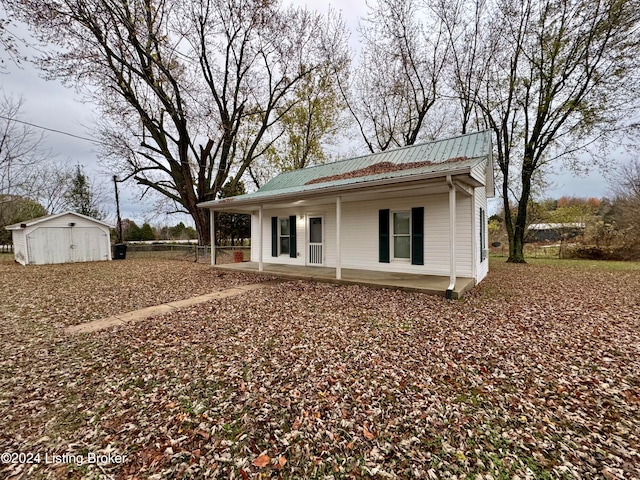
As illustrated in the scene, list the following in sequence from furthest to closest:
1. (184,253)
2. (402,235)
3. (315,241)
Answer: (184,253), (315,241), (402,235)

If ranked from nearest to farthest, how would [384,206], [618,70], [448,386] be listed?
1. [448,386]
2. [384,206]
3. [618,70]

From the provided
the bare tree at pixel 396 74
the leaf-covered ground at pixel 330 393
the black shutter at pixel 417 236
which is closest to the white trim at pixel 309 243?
the black shutter at pixel 417 236

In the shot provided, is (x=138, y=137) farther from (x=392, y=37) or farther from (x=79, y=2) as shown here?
(x=392, y=37)

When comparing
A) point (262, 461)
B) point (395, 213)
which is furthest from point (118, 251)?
point (262, 461)

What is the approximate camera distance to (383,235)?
8.55 metres

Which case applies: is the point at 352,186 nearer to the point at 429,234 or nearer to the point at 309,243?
the point at 429,234

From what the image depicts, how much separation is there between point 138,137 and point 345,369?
17625mm

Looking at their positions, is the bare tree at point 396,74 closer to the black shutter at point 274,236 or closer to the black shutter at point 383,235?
the black shutter at point 383,235

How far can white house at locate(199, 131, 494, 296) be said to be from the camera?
22.2ft

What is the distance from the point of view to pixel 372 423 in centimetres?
Result: 226

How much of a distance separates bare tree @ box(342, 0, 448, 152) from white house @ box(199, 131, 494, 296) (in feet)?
21.4

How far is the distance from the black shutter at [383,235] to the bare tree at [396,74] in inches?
359

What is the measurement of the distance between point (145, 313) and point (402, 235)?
6.92 meters

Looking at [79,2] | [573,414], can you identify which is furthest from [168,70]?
[573,414]
